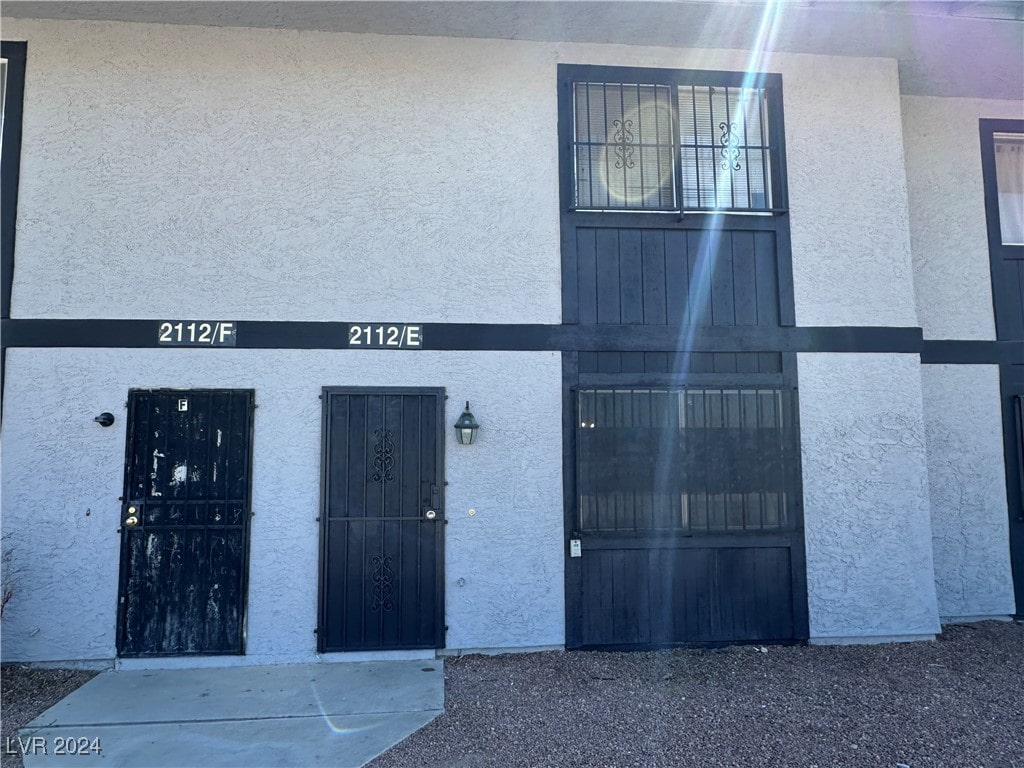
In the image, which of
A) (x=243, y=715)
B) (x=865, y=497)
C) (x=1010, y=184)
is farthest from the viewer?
(x=1010, y=184)

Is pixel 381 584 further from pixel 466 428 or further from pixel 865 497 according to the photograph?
pixel 865 497

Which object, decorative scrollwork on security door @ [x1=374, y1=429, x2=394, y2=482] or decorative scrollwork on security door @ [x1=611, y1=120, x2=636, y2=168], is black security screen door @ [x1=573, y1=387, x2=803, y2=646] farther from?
decorative scrollwork on security door @ [x1=611, y1=120, x2=636, y2=168]

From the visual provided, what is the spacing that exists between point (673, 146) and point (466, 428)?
3255 millimetres

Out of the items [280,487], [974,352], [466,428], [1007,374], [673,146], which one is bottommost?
[280,487]

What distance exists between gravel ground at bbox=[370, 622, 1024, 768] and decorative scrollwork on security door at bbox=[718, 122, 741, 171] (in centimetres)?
436

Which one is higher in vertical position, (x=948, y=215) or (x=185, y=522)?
(x=948, y=215)

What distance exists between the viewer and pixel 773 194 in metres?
6.18

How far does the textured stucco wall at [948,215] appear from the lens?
6797mm

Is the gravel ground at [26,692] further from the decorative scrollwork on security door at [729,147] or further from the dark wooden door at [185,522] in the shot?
the decorative scrollwork on security door at [729,147]

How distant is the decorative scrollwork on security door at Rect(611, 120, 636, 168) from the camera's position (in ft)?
20.0

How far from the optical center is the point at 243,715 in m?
4.47

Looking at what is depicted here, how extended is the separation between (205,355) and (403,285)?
5.77 feet

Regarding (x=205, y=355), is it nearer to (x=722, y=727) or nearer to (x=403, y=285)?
(x=403, y=285)

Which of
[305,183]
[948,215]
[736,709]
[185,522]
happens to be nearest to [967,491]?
[948,215]
